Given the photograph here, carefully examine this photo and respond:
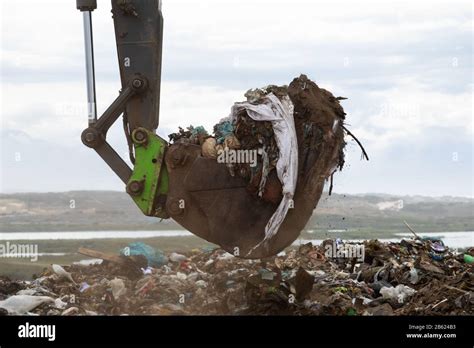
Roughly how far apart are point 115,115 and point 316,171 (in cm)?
207

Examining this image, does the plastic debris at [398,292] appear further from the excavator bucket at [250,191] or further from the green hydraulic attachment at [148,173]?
the green hydraulic attachment at [148,173]

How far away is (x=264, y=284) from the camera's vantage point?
9844 millimetres

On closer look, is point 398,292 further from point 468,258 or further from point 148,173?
point 148,173

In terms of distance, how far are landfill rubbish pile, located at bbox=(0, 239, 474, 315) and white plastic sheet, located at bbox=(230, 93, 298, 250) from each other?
801 mm

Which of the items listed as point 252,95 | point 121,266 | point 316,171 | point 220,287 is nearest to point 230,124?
point 252,95

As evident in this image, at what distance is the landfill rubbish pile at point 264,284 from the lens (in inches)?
392

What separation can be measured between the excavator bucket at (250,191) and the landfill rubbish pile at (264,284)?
0.60m

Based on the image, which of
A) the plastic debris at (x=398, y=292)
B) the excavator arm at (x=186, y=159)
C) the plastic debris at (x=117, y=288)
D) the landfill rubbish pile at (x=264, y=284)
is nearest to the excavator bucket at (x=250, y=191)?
the excavator arm at (x=186, y=159)

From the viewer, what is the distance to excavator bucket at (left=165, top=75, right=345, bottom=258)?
9.48m

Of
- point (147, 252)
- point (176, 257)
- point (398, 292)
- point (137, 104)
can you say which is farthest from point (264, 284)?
point (176, 257)

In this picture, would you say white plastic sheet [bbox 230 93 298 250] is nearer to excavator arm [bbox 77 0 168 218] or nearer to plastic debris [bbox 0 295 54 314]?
excavator arm [bbox 77 0 168 218]

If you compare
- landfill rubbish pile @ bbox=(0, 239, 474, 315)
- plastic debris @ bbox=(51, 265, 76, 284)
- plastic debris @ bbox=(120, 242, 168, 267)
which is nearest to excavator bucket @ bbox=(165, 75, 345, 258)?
landfill rubbish pile @ bbox=(0, 239, 474, 315)

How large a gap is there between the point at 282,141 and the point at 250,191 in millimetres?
575
